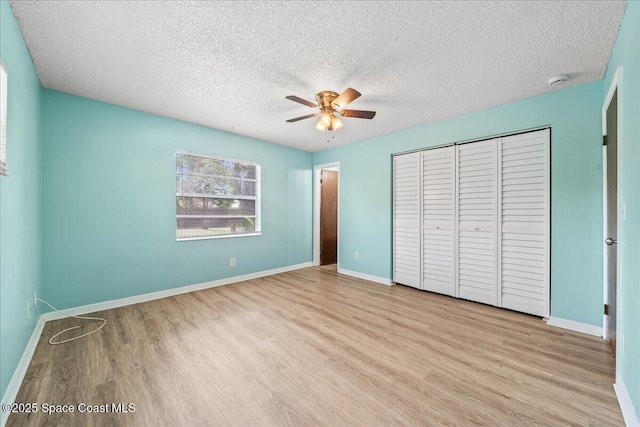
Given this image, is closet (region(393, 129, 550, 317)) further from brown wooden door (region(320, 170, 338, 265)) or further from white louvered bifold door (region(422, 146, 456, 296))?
brown wooden door (region(320, 170, 338, 265))

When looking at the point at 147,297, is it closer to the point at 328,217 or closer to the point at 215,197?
the point at 215,197

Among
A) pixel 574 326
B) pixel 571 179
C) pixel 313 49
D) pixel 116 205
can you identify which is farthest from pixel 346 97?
pixel 574 326

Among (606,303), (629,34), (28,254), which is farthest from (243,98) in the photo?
(606,303)

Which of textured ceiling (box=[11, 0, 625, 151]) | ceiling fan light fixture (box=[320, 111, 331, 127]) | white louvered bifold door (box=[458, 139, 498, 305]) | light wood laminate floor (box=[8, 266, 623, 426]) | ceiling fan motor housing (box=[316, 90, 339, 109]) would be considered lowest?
light wood laminate floor (box=[8, 266, 623, 426])

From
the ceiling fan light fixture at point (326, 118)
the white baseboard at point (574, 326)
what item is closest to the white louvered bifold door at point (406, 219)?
the white baseboard at point (574, 326)

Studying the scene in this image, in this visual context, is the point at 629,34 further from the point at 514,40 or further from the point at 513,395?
the point at 513,395

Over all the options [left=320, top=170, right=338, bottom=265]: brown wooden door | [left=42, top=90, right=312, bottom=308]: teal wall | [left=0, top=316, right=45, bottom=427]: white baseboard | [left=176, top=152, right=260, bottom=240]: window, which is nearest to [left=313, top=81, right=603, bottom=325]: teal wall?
[left=320, top=170, right=338, bottom=265]: brown wooden door

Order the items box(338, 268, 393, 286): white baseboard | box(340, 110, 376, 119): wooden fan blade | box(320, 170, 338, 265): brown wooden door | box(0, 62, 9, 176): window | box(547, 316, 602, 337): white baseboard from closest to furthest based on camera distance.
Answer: box(0, 62, 9, 176): window
box(547, 316, 602, 337): white baseboard
box(340, 110, 376, 119): wooden fan blade
box(338, 268, 393, 286): white baseboard
box(320, 170, 338, 265): brown wooden door

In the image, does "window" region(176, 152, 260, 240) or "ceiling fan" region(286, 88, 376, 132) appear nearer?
"ceiling fan" region(286, 88, 376, 132)

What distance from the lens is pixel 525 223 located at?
2.82 meters

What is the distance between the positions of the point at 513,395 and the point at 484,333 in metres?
0.87

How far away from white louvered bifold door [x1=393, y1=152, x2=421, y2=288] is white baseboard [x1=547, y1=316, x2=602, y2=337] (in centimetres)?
150

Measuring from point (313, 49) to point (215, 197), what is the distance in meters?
2.77

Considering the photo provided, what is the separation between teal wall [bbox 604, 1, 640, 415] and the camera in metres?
1.31
